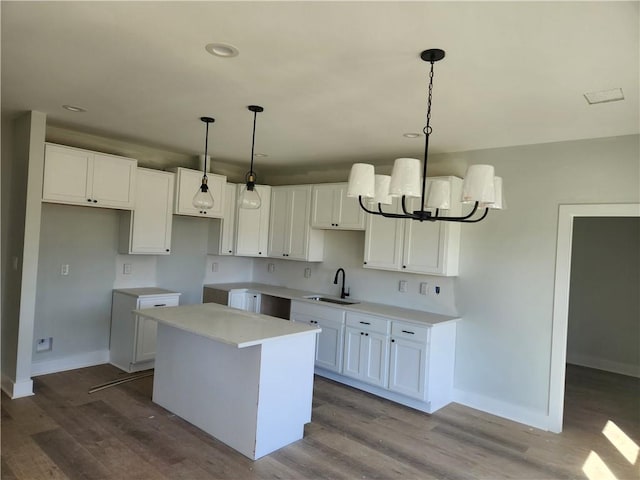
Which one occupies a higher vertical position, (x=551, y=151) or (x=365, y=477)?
(x=551, y=151)

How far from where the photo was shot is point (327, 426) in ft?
11.8

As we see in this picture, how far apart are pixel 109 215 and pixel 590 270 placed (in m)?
6.23

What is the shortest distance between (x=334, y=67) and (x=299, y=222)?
3.14m

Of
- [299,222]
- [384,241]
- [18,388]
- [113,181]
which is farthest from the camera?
[299,222]

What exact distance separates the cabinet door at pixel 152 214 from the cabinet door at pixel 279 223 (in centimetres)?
134

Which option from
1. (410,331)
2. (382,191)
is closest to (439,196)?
(382,191)

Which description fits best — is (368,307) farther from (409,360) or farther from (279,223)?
(279,223)

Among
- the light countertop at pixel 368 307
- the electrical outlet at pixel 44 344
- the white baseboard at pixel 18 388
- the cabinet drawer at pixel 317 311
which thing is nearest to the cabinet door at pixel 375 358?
the light countertop at pixel 368 307

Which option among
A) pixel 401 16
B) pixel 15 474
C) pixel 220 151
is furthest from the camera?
pixel 220 151

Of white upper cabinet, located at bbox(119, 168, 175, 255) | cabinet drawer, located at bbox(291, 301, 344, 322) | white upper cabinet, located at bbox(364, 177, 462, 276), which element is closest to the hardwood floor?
cabinet drawer, located at bbox(291, 301, 344, 322)

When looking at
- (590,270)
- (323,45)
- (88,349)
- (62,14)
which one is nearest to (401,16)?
(323,45)

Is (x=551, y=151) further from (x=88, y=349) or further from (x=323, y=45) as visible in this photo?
(x=88, y=349)

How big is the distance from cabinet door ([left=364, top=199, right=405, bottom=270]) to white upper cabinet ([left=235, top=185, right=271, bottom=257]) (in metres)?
1.67

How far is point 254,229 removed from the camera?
5758mm
